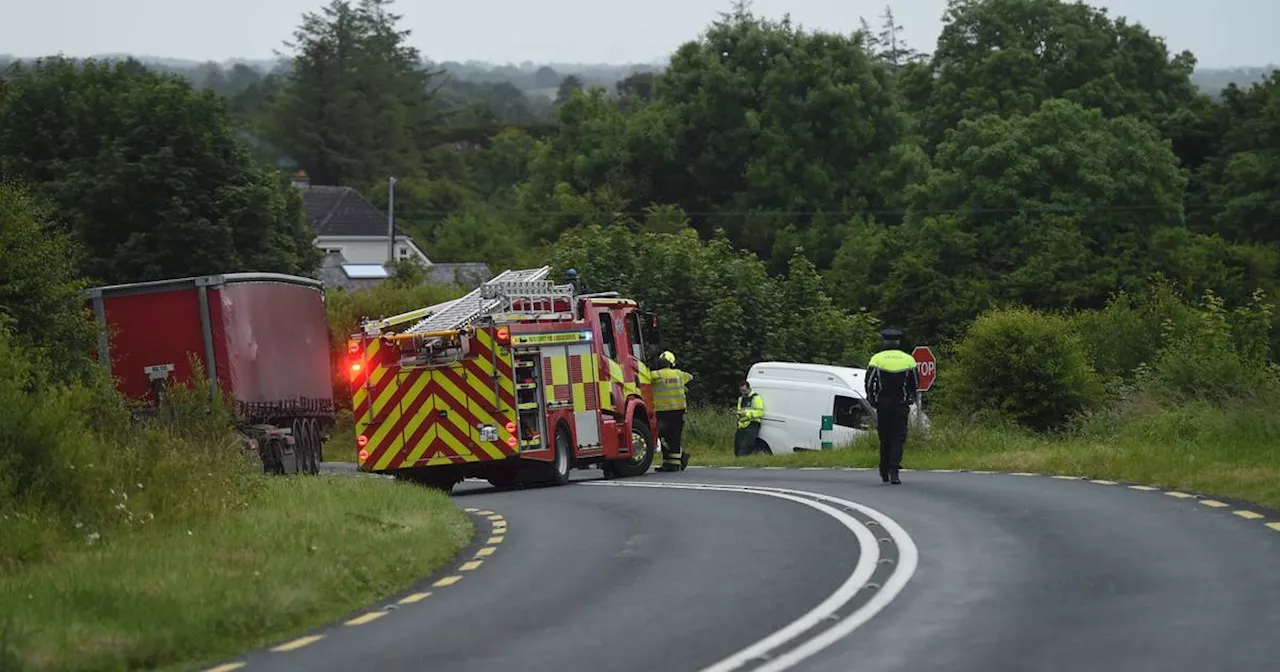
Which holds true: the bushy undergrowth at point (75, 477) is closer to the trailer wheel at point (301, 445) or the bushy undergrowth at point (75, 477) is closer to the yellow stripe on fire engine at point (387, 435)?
the yellow stripe on fire engine at point (387, 435)

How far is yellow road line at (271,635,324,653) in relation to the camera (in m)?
11.5

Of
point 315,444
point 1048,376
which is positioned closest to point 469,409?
point 315,444

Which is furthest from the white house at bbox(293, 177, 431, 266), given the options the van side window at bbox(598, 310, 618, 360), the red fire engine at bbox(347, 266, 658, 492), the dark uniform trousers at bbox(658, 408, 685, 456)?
the red fire engine at bbox(347, 266, 658, 492)

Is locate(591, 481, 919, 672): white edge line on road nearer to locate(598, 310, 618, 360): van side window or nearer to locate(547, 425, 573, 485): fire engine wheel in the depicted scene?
locate(547, 425, 573, 485): fire engine wheel

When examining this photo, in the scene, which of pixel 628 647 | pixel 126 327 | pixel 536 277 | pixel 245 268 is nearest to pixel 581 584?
pixel 628 647

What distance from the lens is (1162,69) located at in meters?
90.2

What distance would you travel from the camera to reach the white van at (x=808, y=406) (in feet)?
118

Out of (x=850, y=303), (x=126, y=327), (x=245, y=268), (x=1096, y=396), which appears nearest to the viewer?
(x=126, y=327)

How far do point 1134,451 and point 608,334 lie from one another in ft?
28.7

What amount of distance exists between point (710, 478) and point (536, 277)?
158 inches

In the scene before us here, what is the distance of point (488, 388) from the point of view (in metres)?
26.1

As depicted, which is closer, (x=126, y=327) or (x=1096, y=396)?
(x=126, y=327)

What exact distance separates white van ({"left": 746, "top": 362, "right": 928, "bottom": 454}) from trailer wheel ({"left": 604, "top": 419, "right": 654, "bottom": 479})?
576 centimetres

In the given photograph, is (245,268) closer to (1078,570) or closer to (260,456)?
(260,456)
